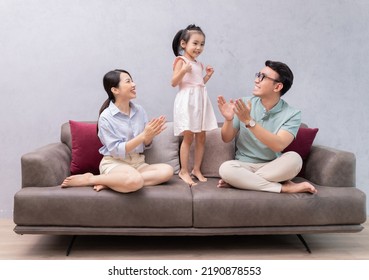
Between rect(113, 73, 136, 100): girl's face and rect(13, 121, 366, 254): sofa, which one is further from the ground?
rect(113, 73, 136, 100): girl's face

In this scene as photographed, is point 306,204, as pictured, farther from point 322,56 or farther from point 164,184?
point 322,56

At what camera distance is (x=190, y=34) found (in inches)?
123

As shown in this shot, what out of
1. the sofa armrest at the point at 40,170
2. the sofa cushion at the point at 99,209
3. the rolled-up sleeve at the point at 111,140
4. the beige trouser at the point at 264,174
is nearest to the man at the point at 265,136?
the beige trouser at the point at 264,174

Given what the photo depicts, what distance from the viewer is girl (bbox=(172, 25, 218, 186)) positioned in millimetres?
3123

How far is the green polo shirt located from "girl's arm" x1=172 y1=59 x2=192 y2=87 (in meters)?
0.44

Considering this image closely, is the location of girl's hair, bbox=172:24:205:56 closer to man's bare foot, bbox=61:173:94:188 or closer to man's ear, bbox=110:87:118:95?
man's ear, bbox=110:87:118:95

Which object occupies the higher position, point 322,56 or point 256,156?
point 322,56

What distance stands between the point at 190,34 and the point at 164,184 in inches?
39.0

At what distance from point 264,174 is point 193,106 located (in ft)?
2.20

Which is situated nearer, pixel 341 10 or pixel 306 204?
pixel 306 204

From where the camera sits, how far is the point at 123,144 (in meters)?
2.89

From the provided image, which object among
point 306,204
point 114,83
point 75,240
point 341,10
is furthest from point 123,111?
point 341,10

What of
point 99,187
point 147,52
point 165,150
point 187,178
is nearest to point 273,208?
point 187,178

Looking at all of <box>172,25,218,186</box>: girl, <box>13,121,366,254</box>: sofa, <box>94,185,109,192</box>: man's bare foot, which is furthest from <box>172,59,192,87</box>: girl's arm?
<box>94,185,109,192</box>: man's bare foot
